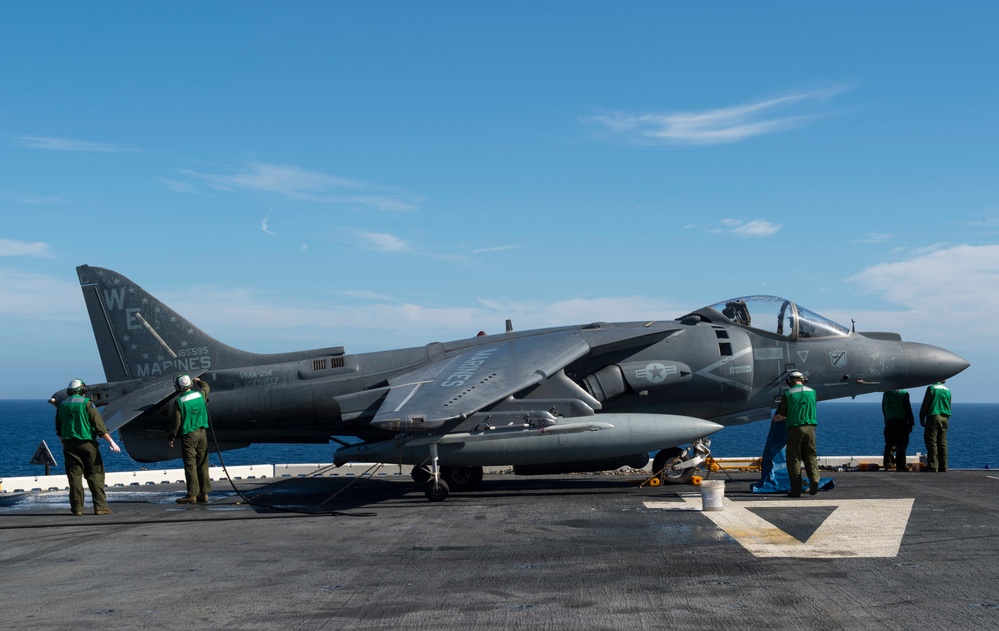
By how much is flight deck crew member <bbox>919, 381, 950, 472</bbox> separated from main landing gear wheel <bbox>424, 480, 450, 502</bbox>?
10691mm

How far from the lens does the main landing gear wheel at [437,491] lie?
49.0 feet

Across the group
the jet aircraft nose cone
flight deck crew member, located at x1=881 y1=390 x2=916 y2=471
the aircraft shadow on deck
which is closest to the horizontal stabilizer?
the aircraft shadow on deck

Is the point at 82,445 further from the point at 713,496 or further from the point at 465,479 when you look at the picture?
the point at 713,496

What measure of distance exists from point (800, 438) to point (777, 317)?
371 centimetres

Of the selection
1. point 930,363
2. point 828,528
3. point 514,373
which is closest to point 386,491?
point 514,373

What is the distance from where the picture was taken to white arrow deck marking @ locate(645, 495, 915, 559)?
920 centimetres

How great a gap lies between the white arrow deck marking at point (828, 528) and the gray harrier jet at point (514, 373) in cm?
225

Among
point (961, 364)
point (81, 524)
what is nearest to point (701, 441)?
point (961, 364)

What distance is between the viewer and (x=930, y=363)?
17.5m

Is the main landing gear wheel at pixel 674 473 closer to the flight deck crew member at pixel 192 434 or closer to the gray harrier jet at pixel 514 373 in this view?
the gray harrier jet at pixel 514 373

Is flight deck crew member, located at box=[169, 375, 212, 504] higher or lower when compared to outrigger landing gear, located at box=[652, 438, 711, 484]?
higher

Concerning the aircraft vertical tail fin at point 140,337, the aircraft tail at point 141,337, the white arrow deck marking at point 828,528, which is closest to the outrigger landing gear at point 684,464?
the white arrow deck marking at point 828,528

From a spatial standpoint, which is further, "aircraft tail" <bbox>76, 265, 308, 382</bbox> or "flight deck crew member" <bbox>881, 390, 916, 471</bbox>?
"flight deck crew member" <bbox>881, 390, 916, 471</bbox>

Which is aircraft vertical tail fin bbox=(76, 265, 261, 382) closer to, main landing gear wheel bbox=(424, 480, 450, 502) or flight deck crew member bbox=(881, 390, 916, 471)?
main landing gear wheel bbox=(424, 480, 450, 502)
